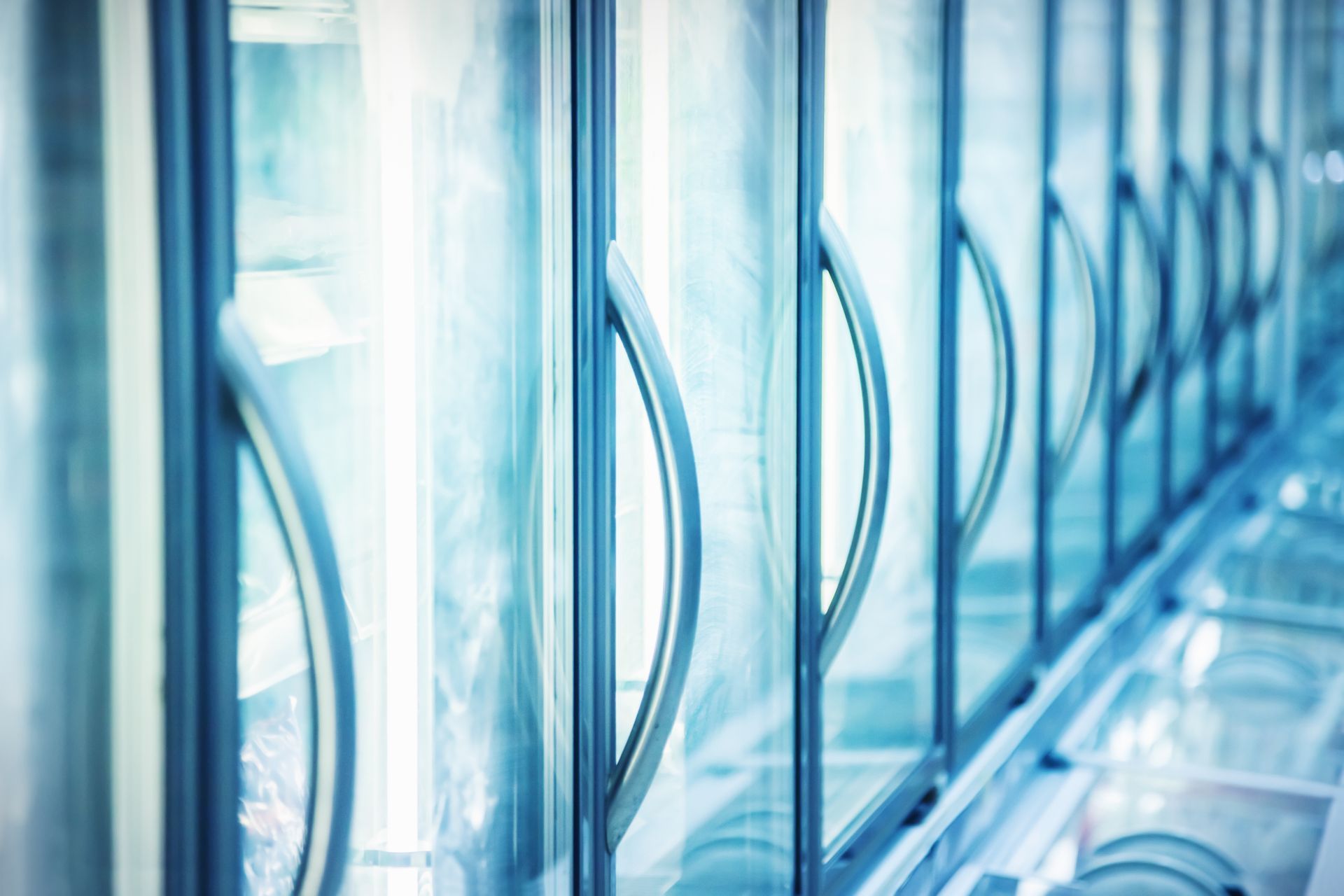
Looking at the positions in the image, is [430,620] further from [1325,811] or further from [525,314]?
[1325,811]

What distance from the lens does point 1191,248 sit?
3.10 meters

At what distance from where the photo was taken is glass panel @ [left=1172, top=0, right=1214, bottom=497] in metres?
2.85

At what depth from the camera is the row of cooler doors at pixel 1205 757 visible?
1.60 metres

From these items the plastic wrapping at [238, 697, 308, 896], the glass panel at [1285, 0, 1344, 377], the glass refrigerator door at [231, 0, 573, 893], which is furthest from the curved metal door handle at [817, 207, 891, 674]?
the glass panel at [1285, 0, 1344, 377]

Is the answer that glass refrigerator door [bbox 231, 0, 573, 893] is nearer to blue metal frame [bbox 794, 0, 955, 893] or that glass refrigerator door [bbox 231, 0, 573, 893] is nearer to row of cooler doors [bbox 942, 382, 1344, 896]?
blue metal frame [bbox 794, 0, 955, 893]

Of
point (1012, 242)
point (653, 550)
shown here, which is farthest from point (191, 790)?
point (1012, 242)

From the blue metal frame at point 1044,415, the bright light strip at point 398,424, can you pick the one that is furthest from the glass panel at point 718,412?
the blue metal frame at point 1044,415

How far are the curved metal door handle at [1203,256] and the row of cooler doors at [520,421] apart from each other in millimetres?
1076

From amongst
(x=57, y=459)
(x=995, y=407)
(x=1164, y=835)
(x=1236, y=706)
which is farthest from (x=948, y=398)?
(x=57, y=459)

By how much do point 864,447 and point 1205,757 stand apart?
0.83m

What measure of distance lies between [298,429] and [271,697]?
0.12 meters

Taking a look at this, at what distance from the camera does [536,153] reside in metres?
0.85

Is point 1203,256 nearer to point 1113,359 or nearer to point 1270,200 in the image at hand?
point 1113,359

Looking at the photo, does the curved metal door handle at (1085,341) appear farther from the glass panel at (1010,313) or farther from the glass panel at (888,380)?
the glass panel at (888,380)
